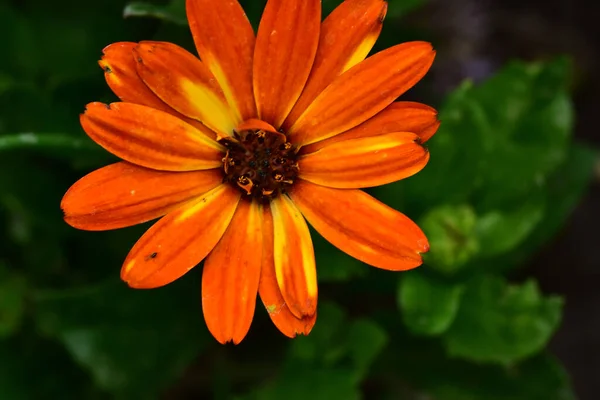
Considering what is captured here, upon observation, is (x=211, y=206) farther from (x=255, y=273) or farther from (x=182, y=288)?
(x=182, y=288)

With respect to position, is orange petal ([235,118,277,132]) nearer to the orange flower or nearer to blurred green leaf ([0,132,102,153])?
the orange flower

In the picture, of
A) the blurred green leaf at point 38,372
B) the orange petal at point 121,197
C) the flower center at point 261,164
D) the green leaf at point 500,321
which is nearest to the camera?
the orange petal at point 121,197

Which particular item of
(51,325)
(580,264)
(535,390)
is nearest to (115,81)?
(51,325)

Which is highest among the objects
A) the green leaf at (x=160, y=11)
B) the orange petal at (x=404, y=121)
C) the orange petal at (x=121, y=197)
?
the green leaf at (x=160, y=11)

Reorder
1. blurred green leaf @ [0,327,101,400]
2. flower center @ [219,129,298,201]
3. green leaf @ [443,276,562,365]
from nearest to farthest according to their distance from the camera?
flower center @ [219,129,298,201], green leaf @ [443,276,562,365], blurred green leaf @ [0,327,101,400]

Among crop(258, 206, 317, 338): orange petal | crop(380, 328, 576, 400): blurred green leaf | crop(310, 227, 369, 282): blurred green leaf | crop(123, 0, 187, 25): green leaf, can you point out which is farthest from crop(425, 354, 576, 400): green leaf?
crop(123, 0, 187, 25): green leaf

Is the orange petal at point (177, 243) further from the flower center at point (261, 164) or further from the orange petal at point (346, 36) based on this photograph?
the orange petal at point (346, 36)

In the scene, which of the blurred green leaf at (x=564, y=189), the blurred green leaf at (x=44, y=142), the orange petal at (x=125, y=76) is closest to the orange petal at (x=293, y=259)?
the orange petal at (x=125, y=76)

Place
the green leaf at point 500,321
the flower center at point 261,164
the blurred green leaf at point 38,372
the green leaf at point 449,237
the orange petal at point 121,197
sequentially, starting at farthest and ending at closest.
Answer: the blurred green leaf at point 38,372
the green leaf at point 500,321
the green leaf at point 449,237
the flower center at point 261,164
the orange petal at point 121,197
